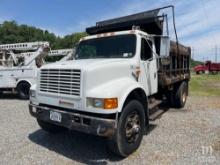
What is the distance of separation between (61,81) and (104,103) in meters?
1.06

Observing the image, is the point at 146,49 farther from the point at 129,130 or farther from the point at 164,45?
the point at 129,130

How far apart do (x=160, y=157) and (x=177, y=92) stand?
5012 millimetres

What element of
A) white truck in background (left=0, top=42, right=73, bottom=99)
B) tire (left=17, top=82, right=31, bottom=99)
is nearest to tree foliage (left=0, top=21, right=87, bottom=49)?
white truck in background (left=0, top=42, right=73, bottom=99)

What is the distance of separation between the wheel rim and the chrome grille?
1.12m

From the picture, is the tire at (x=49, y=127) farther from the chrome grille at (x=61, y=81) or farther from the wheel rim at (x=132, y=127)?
the wheel rim at (x=132, y=127)

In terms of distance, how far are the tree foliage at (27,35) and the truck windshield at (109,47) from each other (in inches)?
1481

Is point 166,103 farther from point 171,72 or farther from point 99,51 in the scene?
point 99,51

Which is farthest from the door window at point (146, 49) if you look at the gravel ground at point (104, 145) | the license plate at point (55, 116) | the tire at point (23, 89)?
the tire at point (23, 89)

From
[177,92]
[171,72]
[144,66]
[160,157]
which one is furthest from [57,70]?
[177,92]

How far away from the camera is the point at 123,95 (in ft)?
15.4

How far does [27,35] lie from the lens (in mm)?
48719

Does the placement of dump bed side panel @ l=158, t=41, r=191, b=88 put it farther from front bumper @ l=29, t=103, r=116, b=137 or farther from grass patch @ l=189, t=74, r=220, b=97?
grass patch @ l=189, t=74, r=220, b=97

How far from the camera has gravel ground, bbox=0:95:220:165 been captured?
4930 millimetres

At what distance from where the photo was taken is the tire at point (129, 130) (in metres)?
4.70
